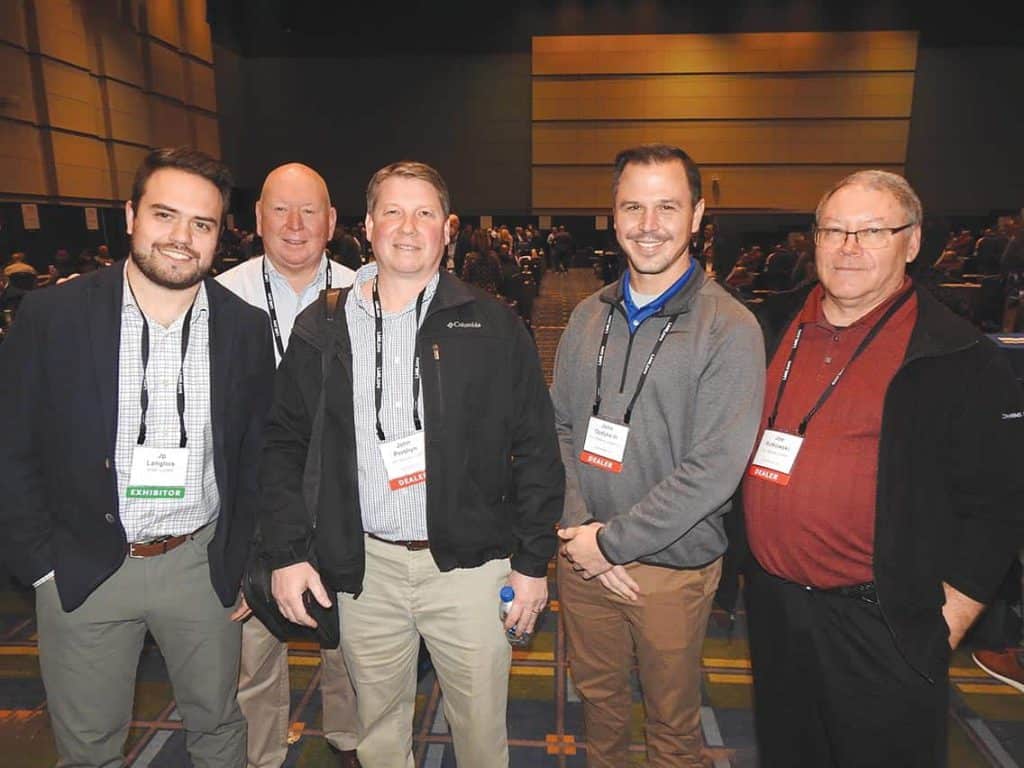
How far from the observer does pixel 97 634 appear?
1757mm

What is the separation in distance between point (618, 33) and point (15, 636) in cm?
2033

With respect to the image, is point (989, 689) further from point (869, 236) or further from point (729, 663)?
point (869, 236)

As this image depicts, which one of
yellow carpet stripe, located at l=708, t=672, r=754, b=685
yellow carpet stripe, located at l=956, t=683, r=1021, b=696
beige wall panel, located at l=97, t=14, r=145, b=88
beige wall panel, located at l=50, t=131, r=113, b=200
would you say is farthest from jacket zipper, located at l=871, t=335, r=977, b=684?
beige wall panel, located at l=97, t=14, r=145, b=88

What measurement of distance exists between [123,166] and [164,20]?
4.06 meters

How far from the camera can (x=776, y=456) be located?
1766mm

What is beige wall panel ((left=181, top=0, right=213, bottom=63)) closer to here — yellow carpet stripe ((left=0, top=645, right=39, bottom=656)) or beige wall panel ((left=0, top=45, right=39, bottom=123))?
beige wall panel ((left=0, top=45, right=39, bottom=123))

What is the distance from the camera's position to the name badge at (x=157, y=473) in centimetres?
175

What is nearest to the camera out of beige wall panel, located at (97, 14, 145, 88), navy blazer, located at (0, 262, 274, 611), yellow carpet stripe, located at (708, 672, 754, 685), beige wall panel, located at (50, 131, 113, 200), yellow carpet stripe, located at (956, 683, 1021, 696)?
navy blazer, located at (0, 262, 274, 611)

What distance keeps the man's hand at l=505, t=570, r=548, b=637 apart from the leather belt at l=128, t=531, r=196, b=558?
3.03ft

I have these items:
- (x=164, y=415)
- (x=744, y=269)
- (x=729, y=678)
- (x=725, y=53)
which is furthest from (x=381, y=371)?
(x=725, y=53)

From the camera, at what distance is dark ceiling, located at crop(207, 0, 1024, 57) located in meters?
18.3

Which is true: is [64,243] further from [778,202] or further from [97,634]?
[778,202]

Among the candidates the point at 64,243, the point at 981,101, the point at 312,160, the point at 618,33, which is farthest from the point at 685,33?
the point at 64,243

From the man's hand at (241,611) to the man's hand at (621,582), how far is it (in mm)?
1027
